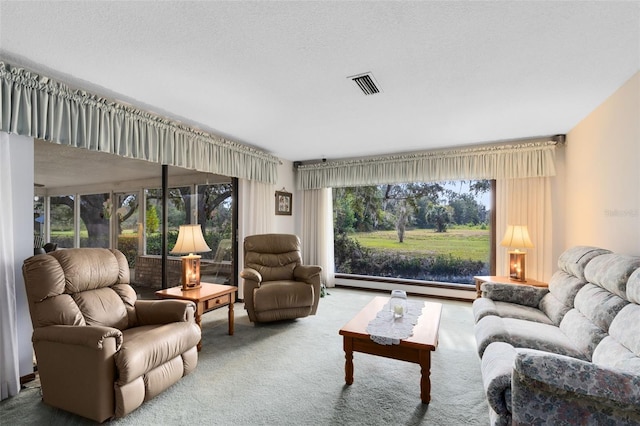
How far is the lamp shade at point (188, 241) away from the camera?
2.95 meters

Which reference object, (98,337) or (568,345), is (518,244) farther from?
(98,337)

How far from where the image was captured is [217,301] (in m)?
3.03

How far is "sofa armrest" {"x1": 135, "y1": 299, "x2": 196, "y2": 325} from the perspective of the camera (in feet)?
7.84

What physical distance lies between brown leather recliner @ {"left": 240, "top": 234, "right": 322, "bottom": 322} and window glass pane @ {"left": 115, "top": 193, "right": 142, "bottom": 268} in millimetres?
1293

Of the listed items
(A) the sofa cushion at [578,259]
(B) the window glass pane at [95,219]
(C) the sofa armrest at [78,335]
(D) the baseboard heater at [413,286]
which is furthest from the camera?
(D) the baseboard heater at [413,286]

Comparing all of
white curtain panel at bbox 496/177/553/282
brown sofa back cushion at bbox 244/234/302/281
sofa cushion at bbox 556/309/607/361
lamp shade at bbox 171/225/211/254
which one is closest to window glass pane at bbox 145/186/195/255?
lamp shade at bbox 171/225/211/254

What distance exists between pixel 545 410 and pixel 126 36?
2.93 meters

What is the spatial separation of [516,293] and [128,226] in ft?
14.0

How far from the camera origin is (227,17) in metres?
1.66

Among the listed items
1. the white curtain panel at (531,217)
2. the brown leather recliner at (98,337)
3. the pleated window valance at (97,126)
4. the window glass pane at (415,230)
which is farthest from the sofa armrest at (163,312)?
the white curtain panel at (531,217)

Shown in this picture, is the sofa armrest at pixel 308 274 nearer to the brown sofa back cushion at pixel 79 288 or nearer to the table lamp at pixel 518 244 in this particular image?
the brown sofa back cushion at pixel 79 288

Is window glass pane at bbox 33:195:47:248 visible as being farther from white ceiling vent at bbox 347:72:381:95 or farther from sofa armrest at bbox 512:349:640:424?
sofa armrest at bbox 512:349:640:424

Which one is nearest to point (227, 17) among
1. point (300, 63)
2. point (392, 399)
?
point (300, 63)

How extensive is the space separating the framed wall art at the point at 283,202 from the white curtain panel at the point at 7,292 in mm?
3501
